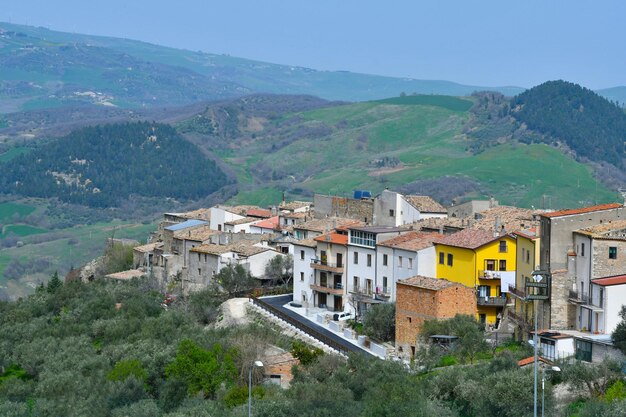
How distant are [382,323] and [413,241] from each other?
18.4ft

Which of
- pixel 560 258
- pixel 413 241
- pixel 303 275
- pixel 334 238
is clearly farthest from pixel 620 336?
pixel 303 275

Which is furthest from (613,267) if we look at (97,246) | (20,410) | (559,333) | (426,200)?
(97,246)

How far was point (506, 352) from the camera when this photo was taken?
44469 mm

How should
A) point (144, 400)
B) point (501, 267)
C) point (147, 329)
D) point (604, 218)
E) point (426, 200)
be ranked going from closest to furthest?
1. point (144, 400)
2. point (604, 218)
3. point (501, 267)
4. point (147, 329)
5. point (426, 200)

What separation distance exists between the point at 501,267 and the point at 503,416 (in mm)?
15254

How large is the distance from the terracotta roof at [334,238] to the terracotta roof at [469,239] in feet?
20.4

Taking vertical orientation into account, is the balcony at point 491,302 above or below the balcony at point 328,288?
above

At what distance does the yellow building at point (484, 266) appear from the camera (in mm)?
52844

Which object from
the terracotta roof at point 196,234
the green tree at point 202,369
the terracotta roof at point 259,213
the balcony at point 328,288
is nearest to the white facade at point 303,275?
the balcony at point 328,288

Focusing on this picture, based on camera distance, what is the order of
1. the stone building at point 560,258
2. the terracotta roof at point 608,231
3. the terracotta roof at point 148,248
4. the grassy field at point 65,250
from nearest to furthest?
the terracotta roof at point 608,231 < the stone building at point 560,258 < the terracotta roof at point 148,248 < the grassy field at point 65,250

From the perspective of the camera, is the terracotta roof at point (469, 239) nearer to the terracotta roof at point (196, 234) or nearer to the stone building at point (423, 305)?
the stone building at point (423, 305)

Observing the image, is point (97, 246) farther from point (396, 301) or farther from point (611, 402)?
point (611, 402)

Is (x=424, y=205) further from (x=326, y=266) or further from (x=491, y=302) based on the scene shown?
(x=491, y=302)


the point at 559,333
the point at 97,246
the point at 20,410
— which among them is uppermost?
the point at 559,333
